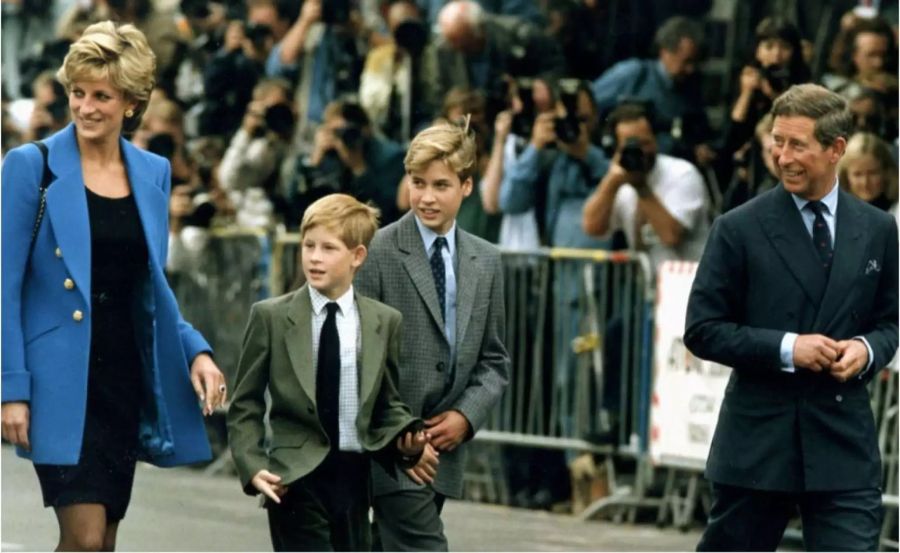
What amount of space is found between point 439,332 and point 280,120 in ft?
23.7

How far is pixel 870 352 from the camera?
752cm

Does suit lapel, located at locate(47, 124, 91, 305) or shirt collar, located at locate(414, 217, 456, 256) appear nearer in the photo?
suit lapel, located at locate(47, 124, 91, 305)

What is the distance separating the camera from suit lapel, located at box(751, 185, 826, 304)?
7.60 m

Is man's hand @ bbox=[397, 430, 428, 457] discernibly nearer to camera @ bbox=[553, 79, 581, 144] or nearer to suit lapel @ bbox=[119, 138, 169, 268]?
suit lapel @ bbox=[119, 138, 169, 268]

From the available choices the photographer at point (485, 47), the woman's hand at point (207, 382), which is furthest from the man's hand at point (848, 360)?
the photographer at point (485, 47)

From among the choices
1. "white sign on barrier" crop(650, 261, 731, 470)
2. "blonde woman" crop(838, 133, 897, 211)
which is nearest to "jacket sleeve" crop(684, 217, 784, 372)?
"blonde woman" crop(838, 133, 897, 211)

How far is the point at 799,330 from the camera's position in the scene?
7.58 meters

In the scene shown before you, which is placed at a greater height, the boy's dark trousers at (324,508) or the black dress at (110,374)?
the black dress at (110,374)

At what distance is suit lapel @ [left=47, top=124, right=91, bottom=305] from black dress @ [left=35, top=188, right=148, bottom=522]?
0.16ft

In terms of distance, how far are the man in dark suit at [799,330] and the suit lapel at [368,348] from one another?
A: 93 centimetres

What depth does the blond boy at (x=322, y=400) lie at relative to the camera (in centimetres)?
746

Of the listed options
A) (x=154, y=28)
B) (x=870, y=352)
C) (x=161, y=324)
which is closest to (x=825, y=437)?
(x=870, y=352)

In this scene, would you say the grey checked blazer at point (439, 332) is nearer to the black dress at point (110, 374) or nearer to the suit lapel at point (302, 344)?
the suit lapel at point (302, 344)

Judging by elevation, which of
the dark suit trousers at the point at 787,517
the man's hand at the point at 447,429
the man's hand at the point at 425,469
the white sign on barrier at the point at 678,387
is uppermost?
the man's hand at the point at 447,429
